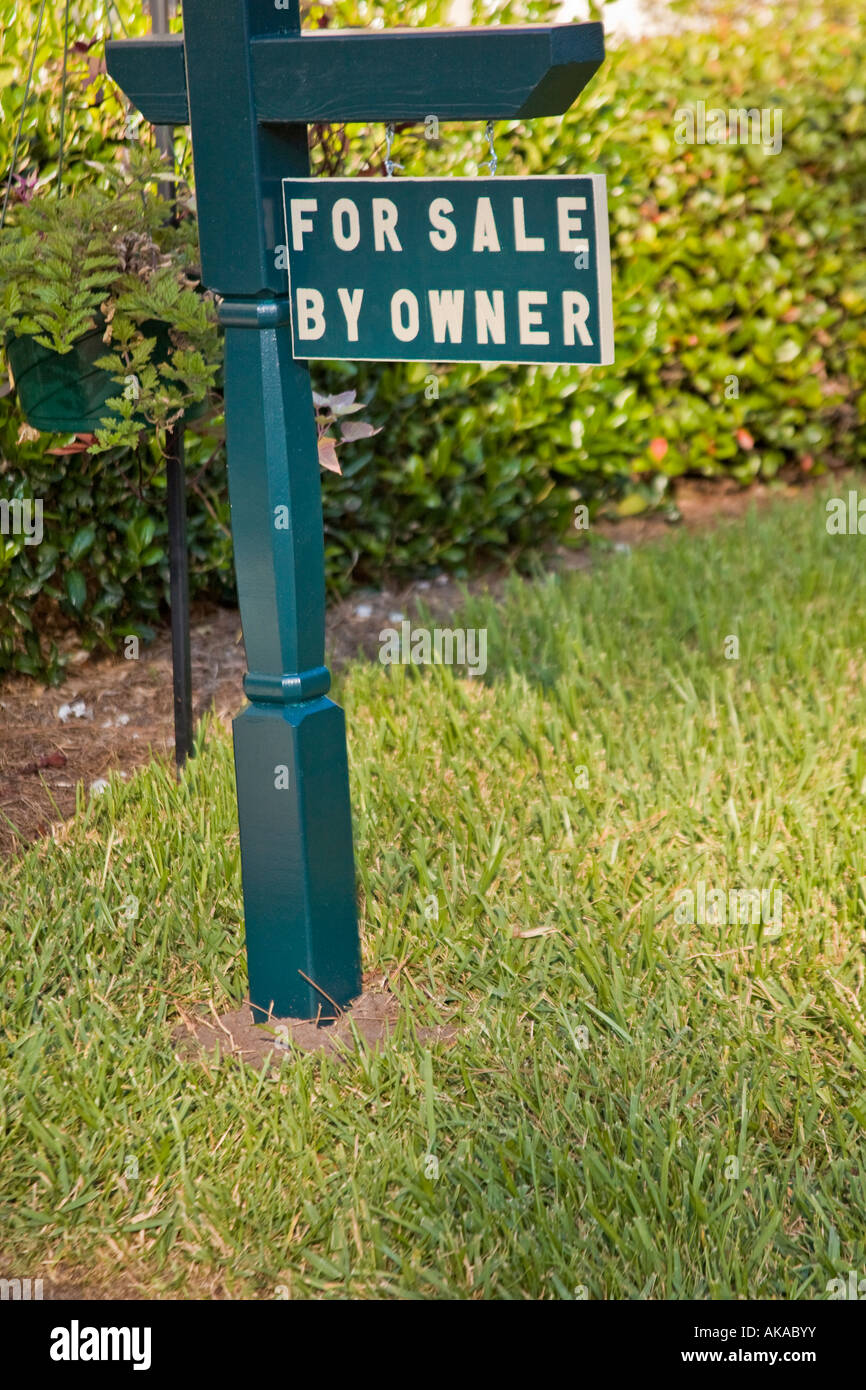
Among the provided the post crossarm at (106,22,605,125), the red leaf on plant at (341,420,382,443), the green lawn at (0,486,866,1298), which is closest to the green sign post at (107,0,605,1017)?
the post crossarm at (106,22,605,125)

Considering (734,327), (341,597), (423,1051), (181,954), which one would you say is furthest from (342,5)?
(423,1051)

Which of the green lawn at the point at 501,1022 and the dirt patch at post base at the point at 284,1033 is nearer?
the green lawn at the point at 501,1022

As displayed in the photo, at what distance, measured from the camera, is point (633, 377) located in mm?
5535

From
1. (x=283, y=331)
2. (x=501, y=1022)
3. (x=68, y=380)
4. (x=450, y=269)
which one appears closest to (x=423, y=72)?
(x=450, y=269)

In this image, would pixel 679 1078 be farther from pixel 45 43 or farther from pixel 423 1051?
pixel 45 43

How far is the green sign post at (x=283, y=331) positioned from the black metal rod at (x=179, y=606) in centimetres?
98

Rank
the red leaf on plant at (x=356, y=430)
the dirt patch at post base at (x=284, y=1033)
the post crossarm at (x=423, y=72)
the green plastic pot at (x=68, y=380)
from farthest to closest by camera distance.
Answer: the red leaf on plant at (x=356, y=430) < the green plastic pot at (x=68, y=380) < the dirt patch at post base at (x=284, y=1033) < the post crossarm at (x=423, y=72)

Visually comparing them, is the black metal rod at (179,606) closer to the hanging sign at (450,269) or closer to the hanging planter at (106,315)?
the hanging planter at (106,315)

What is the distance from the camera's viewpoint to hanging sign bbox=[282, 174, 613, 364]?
199 centimetres

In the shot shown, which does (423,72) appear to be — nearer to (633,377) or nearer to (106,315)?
(106,315)

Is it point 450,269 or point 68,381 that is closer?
point 450,269

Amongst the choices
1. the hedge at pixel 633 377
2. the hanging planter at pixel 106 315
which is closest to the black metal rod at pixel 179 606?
the hanging planter at pixel 106 315

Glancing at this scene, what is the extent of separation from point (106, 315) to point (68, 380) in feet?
0.53

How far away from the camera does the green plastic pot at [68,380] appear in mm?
2830
